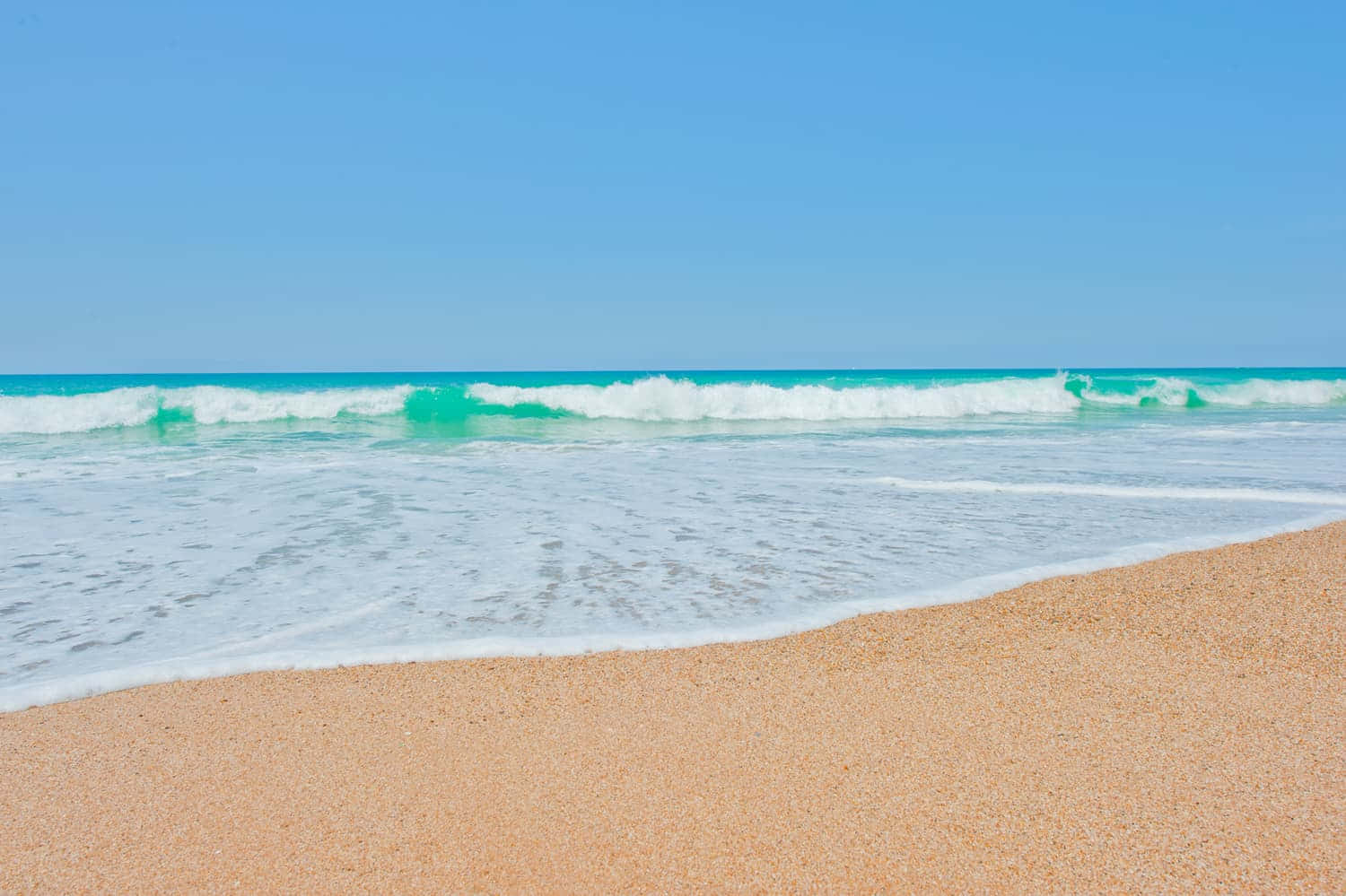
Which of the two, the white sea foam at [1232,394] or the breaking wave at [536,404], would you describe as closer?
the breaking wave at [536,404]

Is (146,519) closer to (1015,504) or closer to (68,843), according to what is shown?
(68,843)

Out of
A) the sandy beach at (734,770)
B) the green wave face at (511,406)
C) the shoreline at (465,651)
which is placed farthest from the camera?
the green wave face at (511,406)

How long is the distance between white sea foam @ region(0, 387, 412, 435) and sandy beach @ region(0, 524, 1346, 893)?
21081mm

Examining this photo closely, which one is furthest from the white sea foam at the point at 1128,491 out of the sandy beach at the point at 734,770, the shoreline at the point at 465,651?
the sandy beach at the point at 734,770

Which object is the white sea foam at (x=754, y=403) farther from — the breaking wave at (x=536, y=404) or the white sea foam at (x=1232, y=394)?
the white sea foam at (x=1232, y=394)

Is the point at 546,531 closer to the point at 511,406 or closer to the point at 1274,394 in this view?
the point at 511,406

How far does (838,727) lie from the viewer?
3066 millimetres

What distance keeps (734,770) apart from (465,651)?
5.81 feet

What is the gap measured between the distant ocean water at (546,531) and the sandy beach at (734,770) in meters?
0.56

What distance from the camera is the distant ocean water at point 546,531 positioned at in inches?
172

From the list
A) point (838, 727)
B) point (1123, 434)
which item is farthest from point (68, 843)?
point (1123, 434)

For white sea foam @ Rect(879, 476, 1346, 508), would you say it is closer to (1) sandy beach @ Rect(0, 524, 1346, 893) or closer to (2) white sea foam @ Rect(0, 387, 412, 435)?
(1) sandy beach @ Rect(0, 524, 1346, 893)

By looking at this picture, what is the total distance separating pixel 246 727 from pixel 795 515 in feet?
16.7

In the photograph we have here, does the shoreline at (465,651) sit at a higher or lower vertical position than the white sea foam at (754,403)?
lower
